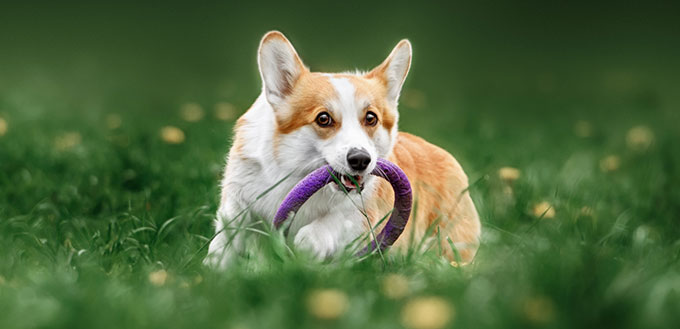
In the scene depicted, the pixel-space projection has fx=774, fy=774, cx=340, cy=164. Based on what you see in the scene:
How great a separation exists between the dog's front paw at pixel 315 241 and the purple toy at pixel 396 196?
93 millimetres

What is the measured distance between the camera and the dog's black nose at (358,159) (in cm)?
286

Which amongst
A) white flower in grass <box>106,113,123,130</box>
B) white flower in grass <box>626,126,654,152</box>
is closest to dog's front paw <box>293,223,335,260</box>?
white flower in grass <box>106,113,123,130</box>

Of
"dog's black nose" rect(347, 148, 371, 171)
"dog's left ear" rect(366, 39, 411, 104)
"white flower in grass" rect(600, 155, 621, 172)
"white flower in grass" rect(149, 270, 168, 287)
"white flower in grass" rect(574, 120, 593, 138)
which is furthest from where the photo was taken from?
"white flower in grass" rect(574, 120, 593, 138)

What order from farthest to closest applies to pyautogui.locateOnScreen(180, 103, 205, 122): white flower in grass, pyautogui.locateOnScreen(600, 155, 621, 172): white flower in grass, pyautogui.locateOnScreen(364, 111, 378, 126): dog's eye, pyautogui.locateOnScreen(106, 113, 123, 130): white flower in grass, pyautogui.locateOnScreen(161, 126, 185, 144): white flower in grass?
1. pyautogui.locateOnScreen(180, 103, 205, 122): white flower in grass
2. pyautogui.locateOnScreen(106, 113, 123, 130): white flower in grass
3. pyautogui.locateOnScreen(600, 155, 621, 172): white flower in grass
4. pyautogui.locateOnScreen(161, 126, 185, 144): white flower in grass
5. pyautogui.locateOnScreen(364, 111, 378, 126): dog's eye

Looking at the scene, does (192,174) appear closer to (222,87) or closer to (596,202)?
(596,202)

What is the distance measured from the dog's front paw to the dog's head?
23 centimetres

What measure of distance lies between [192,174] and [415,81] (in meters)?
4.24

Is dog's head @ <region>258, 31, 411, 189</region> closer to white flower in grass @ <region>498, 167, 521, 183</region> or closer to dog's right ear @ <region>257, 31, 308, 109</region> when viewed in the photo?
dog's right ear @ <region>257, 31, 308, 109</region>

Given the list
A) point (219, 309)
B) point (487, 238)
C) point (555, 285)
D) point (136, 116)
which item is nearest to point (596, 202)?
point (487, 238)

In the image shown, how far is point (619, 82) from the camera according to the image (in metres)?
8.10

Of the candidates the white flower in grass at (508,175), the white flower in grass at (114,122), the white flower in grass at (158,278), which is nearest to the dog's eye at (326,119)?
the white flower in grass at (158,278)

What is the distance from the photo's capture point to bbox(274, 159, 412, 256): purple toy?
2932 millimetres

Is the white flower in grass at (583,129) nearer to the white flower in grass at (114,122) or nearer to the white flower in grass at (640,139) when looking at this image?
the white flower in grass at (640,139)

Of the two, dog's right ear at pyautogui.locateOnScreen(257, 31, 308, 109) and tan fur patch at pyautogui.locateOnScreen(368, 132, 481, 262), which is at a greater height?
dog's right ear at pyautogui.locateOnScreen(257, 31, 308, 109)
